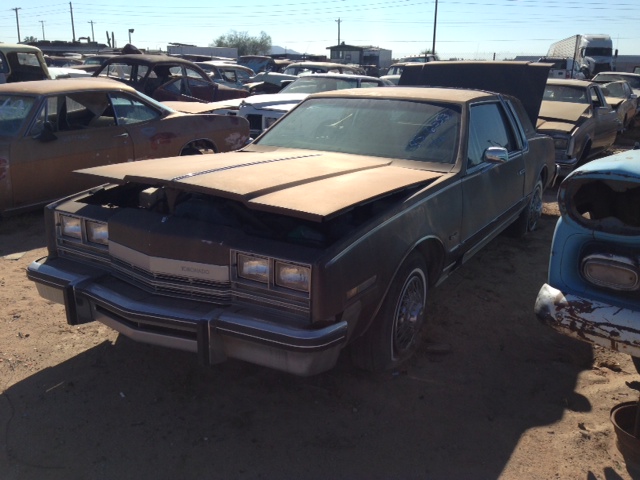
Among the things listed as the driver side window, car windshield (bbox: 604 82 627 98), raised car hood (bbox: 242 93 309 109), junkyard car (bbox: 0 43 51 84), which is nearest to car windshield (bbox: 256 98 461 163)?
the driver side window

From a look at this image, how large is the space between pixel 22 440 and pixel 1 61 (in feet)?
35.4

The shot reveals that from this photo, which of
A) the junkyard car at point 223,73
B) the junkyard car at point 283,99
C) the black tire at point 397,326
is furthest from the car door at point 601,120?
the junkyard car at point 223,73

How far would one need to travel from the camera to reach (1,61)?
11.5 metres

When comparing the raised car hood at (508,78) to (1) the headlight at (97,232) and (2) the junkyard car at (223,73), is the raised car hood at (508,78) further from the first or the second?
(2) the junkyard car at (223,73)

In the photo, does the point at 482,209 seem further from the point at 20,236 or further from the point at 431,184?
the point at 20,236

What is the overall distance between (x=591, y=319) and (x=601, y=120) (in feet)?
28.1

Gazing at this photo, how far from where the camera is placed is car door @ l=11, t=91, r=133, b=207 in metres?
6.00

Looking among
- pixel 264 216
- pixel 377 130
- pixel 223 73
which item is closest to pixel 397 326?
pixel 264 216

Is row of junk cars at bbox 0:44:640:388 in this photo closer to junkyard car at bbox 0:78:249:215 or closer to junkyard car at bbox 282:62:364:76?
junkyard car at bbox 0:78:249:215

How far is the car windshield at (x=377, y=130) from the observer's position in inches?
171

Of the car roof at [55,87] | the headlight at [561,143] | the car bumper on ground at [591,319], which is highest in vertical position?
the car roof at [55,87]

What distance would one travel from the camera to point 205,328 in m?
2.86

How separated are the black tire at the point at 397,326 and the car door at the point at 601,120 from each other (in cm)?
771

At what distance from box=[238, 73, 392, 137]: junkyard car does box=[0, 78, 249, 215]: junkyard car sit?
180cm
